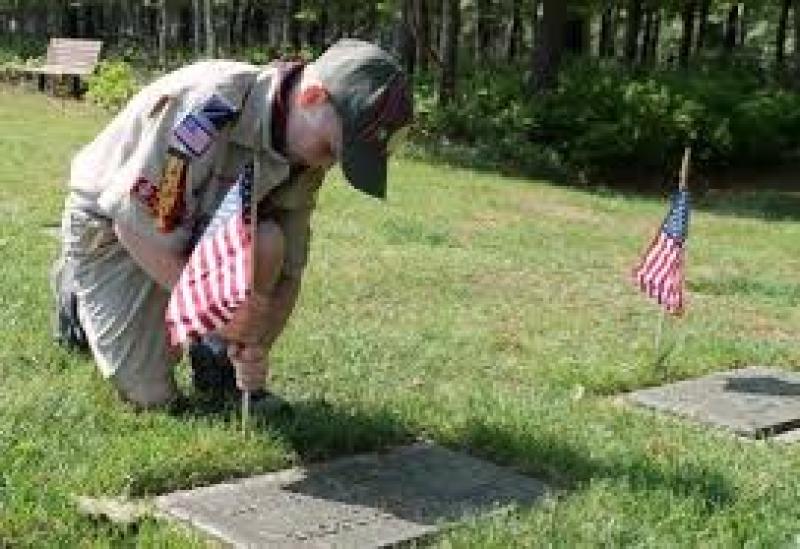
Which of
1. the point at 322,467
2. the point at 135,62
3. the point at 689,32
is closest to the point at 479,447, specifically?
the point at 322,467

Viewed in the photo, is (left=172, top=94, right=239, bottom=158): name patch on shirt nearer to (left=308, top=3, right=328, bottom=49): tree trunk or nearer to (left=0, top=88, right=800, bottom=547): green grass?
(left=0, top=88, right=800, bottom=547): green grass

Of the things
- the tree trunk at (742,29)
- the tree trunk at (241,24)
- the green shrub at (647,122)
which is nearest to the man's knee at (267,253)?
the green shrub at (647,122)

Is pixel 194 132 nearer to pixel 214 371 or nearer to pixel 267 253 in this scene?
pixel 267 253

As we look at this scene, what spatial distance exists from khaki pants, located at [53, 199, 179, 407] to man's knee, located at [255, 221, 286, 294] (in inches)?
17.4

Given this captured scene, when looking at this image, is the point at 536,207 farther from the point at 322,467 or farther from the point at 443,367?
the point at 322,467

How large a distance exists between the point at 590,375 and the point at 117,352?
2.13 meters

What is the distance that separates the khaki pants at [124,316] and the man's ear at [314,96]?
2.89 ft

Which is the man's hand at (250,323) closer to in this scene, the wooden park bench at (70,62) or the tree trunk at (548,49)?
the tree trunk at (548,49)

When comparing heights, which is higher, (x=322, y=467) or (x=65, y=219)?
(x=65, y=219)

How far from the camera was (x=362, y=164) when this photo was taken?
13.3ft

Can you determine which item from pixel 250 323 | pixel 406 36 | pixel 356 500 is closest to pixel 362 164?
pixel 250 323

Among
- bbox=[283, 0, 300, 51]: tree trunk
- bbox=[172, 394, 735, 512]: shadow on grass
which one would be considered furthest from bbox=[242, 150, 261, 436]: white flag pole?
bbox=[283, 0, 300, 51]: tree trunk

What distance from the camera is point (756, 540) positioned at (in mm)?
4020

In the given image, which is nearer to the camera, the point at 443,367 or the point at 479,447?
the point at 479,447
